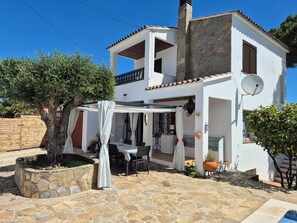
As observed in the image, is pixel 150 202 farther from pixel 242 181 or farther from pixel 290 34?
pixel 290 34

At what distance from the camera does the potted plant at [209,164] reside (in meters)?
9.69

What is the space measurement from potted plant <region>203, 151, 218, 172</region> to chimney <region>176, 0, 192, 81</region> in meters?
6.65

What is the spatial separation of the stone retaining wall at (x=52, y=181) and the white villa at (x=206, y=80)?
206 inches

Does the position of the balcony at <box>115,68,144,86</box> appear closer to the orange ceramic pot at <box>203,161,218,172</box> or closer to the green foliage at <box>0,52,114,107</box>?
the green foliage at <box>0,52,114,107</box>

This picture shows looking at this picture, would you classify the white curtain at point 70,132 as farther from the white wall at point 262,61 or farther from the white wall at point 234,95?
the white wall at point 262,61

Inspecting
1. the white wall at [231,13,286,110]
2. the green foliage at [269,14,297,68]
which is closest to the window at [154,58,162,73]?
the white wall at [231,13,286,110]

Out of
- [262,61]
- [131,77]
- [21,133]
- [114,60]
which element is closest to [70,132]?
[131,77]

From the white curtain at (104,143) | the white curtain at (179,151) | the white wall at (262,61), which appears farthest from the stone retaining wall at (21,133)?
the white wall at (262,61)

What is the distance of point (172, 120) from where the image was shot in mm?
15656

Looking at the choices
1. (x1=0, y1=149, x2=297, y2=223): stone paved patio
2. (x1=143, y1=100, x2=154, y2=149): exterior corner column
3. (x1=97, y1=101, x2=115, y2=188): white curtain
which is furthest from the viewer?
(x1=143, y1=100, x2=154, y2=149): exterior corner column

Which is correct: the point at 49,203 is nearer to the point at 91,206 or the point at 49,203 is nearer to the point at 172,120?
the point at 91,206

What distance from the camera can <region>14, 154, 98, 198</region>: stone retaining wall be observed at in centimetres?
691

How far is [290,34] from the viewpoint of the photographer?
19344 millimetres

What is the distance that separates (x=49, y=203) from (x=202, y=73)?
1154cm
